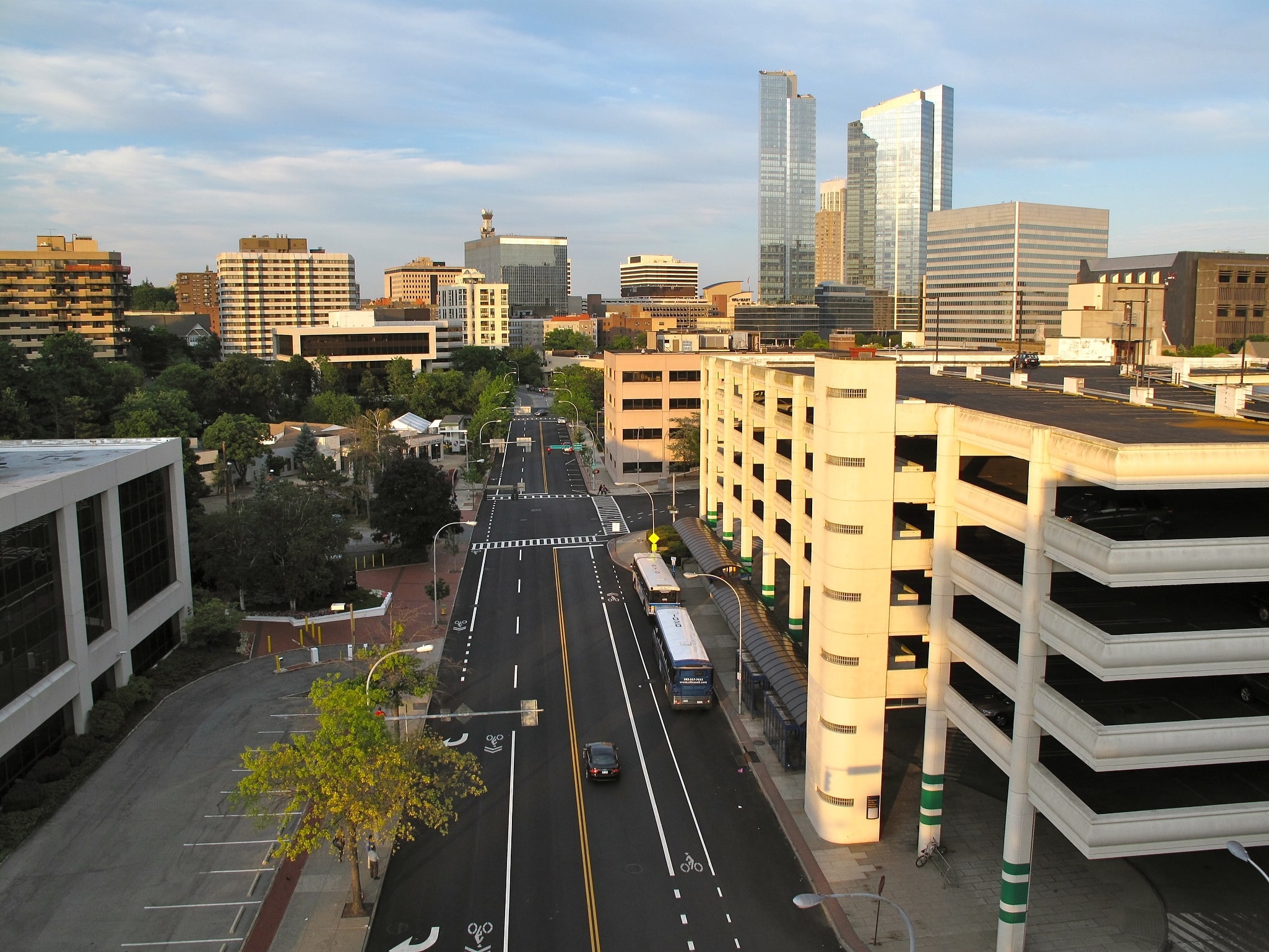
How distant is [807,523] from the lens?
47.4 metres

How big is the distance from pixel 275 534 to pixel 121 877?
29.9 metres

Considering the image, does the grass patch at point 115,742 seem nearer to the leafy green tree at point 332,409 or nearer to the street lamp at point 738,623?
the street lamp at point 738,623

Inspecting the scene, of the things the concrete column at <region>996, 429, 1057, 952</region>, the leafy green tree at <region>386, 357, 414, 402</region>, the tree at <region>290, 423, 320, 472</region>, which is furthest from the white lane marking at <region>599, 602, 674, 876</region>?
the leafy green tree at <region>386, 357, 414, 402</region>

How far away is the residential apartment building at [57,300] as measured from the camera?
162625 mm

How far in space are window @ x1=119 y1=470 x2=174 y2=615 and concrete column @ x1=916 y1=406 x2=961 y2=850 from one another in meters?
37.2

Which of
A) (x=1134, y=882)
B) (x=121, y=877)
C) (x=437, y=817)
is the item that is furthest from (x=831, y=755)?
(x=121, y=877)

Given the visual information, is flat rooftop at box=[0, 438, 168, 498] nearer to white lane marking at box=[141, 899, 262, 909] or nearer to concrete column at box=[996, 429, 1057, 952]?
white lane marking at box=[141, 899, 262, 909]

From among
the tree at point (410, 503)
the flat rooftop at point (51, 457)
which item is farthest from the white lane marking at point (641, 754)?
the flat rooftop at point (51, 457)

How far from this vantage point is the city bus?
185 ft

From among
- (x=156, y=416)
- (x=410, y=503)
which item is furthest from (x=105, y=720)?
(x=156, y=416)

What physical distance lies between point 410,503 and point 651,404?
1605 inches

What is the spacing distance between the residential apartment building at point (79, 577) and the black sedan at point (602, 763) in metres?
21.4

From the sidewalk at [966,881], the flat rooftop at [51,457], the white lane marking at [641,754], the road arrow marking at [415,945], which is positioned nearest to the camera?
the road arrow marking at [415,945]

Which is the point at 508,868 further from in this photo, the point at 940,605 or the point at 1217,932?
the point at 1217,932
